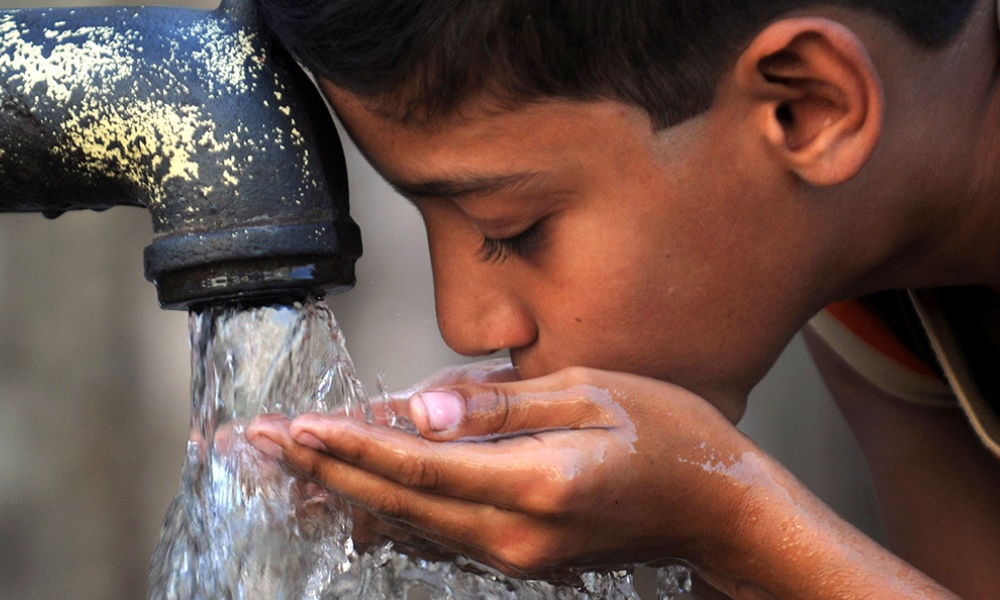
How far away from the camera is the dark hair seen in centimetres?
108

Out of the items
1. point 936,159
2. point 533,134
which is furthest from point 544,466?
point 936,159

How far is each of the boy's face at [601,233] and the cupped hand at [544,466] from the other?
0.08m

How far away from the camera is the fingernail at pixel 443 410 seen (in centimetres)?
106

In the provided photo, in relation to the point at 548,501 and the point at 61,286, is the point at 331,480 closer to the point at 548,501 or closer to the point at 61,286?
the point at 548,501

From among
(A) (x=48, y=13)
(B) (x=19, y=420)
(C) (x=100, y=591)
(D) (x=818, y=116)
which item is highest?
(A) (x=48, y=13)

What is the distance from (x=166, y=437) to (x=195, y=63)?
180cm

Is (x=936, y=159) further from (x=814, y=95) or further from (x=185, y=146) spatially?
(x=185, y=146)

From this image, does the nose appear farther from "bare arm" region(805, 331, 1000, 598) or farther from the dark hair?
"bare arm" region(805, 331, 1000, 598)

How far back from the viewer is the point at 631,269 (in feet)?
3.76

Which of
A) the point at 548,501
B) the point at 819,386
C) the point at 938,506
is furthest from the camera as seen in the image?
the point at 819,386

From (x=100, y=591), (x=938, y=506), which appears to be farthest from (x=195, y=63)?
(x=100, y=591)

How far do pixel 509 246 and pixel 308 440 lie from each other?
28 centimetres

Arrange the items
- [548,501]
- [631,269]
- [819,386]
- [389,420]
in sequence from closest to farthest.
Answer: [548,501]
[631,269]
[389,420]
[819,386]

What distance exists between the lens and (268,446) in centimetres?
107
